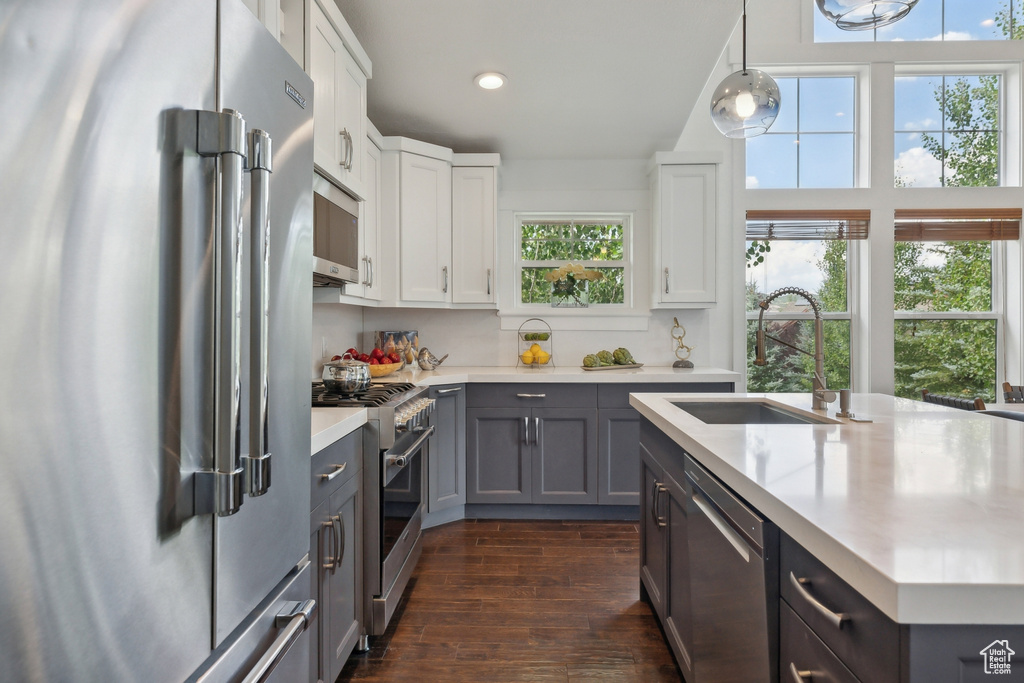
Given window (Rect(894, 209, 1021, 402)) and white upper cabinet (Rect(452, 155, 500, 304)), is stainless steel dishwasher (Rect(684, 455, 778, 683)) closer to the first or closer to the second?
white upper cabinet (Rect(452, 155, 500, 304))

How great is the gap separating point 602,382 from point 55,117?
3120 millimetres

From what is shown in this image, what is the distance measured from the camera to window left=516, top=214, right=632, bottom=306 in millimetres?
4207

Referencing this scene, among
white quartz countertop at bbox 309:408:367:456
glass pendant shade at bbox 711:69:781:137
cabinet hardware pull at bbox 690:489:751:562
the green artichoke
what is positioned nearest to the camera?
cabinet hardware pull at bbox 690:489:751:562

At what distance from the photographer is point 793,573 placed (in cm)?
95

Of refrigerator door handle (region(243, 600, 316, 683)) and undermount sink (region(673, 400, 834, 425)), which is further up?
undermount sink (region(673, 400, 834, 425))

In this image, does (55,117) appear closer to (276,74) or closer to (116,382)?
(116,382)

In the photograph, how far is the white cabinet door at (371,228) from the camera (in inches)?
116

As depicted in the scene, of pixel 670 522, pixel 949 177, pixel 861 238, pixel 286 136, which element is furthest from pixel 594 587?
pixel 949 177

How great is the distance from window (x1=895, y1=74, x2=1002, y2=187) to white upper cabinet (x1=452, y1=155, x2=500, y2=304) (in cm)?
311

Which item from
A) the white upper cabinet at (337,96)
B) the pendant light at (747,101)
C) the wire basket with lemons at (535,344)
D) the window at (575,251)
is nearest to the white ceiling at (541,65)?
the white upper cabinet at (337,96)

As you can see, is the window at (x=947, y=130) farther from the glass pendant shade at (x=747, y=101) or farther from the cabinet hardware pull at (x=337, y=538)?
the cabinet hardware pull at (x=337, y=538)

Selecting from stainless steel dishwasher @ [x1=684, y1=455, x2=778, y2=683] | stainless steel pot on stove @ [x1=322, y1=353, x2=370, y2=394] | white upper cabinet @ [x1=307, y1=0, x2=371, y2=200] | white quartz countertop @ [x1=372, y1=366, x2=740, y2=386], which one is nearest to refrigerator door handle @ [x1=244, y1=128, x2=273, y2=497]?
stainless steel dishwasher @ [x1=684, y1=455, x2=778, y2=683]

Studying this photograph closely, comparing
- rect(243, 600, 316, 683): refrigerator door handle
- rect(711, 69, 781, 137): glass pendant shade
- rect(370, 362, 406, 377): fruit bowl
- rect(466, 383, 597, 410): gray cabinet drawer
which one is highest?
rect(711, 69, 781, 137): glass pendant shade

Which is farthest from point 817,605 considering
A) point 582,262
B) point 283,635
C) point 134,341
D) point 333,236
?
point 582,262
